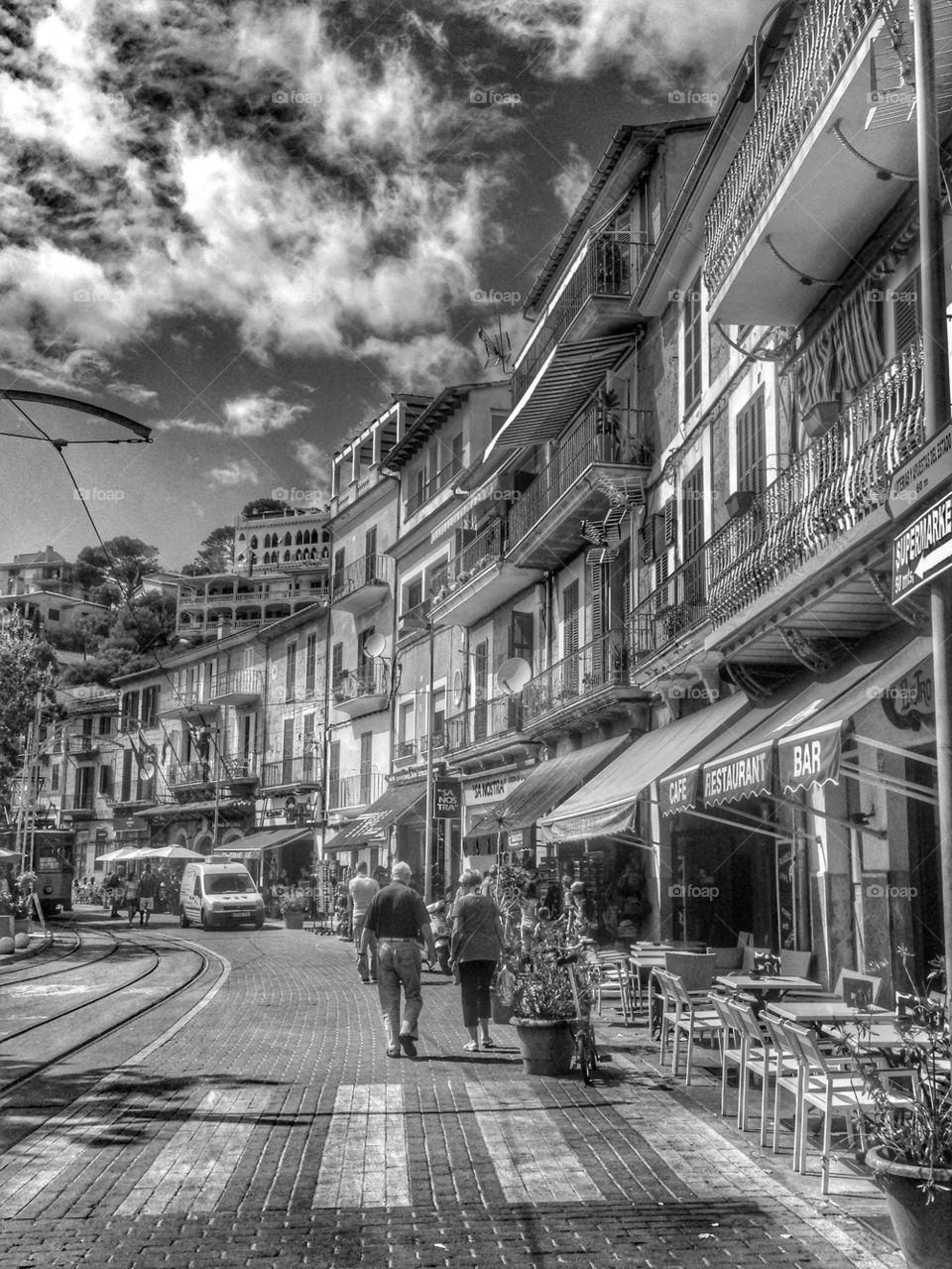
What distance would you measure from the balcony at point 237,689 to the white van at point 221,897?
45.9 feet

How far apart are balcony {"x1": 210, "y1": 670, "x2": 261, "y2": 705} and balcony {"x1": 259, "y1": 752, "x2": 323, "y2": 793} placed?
3.19m

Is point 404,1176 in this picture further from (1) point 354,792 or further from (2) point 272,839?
(2) point 272,839

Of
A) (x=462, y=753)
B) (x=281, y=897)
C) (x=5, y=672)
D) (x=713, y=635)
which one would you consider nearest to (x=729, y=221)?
(x=713, y=635)

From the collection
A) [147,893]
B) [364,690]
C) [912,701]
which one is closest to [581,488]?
[912,701]

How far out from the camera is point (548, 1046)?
10141mm

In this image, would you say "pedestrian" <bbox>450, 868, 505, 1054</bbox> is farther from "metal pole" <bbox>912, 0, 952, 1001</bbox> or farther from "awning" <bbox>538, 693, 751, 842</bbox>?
"metal pole" <bbox>912, 0, 952, 1001</bbox>

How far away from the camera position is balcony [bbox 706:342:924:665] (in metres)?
10.1

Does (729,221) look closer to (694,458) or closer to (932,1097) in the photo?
(694,458)

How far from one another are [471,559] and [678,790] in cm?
1791

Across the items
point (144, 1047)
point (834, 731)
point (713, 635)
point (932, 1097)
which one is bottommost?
point (144, 1047)

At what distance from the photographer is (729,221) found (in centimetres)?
1409

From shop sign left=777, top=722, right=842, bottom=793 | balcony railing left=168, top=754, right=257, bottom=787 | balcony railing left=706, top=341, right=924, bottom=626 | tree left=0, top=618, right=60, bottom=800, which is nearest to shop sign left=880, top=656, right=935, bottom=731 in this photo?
shop sign left=777, top=722, right=842, bottom=793

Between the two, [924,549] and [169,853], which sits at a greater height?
[924,549]

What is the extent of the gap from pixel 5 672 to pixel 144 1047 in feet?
83.2
